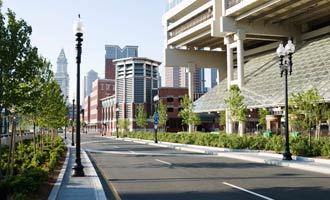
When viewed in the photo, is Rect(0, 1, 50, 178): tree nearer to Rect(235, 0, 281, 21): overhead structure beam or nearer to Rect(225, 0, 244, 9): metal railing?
Rect(235, 0, 281, 21): overhead structure beam

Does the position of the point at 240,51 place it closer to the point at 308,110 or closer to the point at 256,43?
the point at 256,43

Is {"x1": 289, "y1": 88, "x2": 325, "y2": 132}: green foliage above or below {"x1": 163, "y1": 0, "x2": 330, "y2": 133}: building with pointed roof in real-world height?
below

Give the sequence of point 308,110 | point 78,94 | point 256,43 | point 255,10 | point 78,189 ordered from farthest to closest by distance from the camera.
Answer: point 256,43 < point 255,10 < point 308,110 < point 78,94 < point 78,189

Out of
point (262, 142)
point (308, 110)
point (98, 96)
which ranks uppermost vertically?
point (98, 96)

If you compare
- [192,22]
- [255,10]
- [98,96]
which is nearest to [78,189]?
[255,10]

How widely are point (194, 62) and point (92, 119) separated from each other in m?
103

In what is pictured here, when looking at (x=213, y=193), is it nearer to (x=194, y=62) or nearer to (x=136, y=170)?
(x=136, y=170)

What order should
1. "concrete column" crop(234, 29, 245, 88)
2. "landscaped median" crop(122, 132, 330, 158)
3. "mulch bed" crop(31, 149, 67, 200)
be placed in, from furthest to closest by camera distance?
"concrete column" crop(234, 29, 245, 88), "landscaped median" crop(122, 132, 330, 158), "mulch bed" crop(31, 149, 67, 200)

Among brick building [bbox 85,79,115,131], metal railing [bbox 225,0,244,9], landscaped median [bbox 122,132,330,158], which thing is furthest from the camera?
brick building [bbox 85,79,115,131]

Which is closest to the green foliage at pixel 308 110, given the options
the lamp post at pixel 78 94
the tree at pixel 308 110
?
the tree at pixel 308 110

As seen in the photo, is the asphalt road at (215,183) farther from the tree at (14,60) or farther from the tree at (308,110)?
the tree at (308,110)

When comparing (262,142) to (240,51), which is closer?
(262,142)

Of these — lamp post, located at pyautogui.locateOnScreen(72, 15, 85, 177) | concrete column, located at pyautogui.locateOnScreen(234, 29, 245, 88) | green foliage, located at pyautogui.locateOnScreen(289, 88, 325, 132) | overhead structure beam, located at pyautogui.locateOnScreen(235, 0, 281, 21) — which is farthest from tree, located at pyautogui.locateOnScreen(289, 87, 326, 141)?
concrete column, located at pyautogui.locateOnScreen(234, 29, 245, 88)

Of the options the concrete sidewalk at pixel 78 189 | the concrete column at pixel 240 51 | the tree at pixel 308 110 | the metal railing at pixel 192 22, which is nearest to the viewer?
the concrete sidewalk at pixel 78 189
